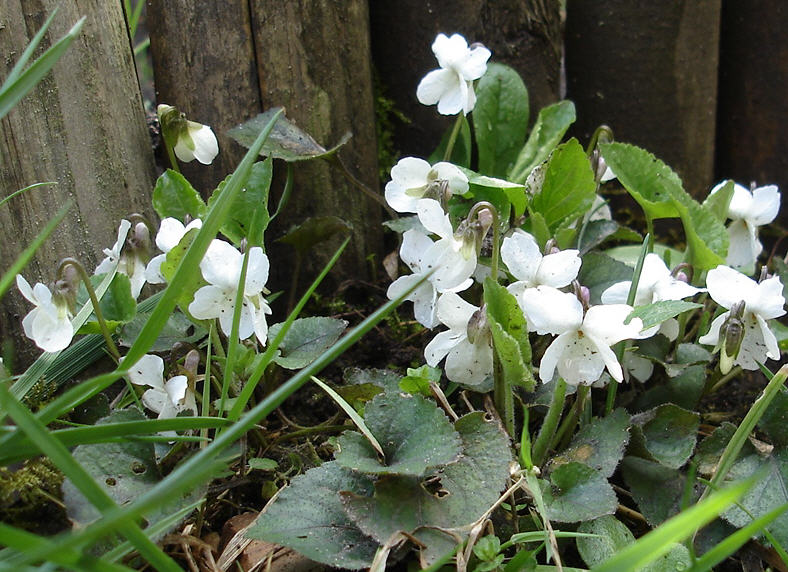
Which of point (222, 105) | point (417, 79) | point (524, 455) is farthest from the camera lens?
point (417, 79)

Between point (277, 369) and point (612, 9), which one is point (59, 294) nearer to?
point (277, 369)

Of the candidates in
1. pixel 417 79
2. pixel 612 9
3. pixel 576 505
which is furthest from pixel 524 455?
Result: pixel 612 9

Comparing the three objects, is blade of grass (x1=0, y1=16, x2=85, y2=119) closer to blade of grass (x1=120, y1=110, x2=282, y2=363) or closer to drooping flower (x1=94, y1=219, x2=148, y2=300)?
blade of grass (x1=120, y1=110, x2=282, y2=363)

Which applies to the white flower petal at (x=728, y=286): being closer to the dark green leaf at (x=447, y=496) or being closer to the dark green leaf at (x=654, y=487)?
the dark green leaf at (x=654, y=487)

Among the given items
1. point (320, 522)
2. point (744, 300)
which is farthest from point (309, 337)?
point (744, 300)

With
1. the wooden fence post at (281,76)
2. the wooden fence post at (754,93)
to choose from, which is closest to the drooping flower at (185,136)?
the wooden fence post at (281,76)

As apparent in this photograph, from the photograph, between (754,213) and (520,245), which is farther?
(754,213)
